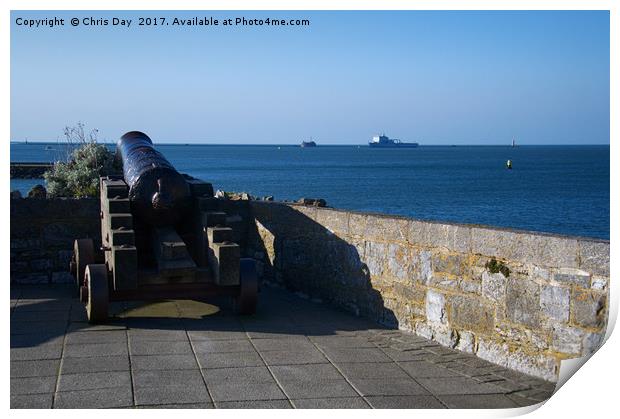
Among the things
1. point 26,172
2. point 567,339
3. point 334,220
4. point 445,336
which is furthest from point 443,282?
point 26,172

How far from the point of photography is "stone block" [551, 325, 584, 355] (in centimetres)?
487

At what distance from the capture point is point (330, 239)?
7.41 meters

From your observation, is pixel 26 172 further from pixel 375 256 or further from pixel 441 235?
pixel 441 235

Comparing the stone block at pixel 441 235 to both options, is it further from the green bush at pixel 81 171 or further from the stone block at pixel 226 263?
the green bush at pixel 81 171

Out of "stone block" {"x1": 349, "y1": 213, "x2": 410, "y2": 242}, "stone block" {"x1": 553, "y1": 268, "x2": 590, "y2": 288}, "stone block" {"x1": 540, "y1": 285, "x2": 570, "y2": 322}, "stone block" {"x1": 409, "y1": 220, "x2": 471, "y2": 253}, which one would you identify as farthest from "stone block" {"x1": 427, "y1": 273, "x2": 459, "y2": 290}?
"stone block" {"x1": 553, "y1": 268, "x2": 590, "y2": 288}

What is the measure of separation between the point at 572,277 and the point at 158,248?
3.63 metres

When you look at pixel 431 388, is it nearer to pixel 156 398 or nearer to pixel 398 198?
pixel 156 398

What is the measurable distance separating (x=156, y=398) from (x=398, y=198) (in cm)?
4485

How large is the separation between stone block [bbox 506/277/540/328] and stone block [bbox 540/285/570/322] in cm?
6

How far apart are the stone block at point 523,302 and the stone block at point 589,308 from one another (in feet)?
1.08

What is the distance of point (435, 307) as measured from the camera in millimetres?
6109

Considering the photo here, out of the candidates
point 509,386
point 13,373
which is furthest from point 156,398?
point 509,386

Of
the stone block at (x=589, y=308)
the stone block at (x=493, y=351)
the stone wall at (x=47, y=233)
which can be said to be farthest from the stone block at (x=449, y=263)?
the stone wall at (x=47, y=233)

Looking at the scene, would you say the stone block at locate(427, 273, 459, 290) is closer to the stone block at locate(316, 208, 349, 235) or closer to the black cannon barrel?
the stone block at locate(316, 208, 349, 235)
